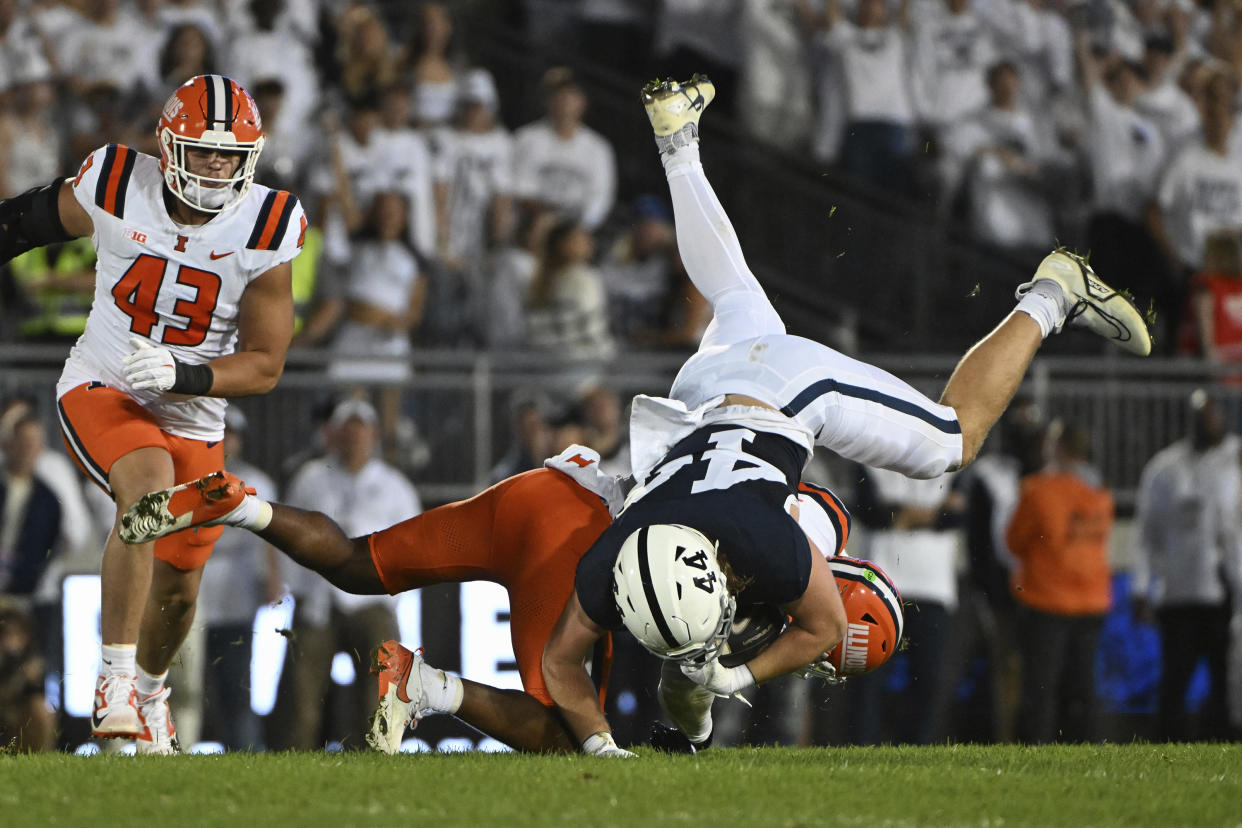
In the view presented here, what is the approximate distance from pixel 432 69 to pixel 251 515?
19.3 ft

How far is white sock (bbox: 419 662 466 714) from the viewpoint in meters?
5.30

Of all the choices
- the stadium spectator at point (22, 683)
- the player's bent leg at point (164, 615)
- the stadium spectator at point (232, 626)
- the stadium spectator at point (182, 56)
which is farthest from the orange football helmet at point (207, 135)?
the stadium spectator at point (182, 56)

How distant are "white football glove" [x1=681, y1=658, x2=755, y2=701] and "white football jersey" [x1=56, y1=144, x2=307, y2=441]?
209cm

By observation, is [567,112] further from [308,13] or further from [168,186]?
[168,186]

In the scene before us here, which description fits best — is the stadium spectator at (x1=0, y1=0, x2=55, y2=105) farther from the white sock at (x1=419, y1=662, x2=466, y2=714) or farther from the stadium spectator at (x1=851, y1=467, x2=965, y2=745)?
the white sock at (x1=419, y1=662, x2=466, y2=714)

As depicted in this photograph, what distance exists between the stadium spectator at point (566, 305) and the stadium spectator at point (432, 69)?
128cm

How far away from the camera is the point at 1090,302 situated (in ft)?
22.1

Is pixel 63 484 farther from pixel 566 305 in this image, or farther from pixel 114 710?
pixel 114 710

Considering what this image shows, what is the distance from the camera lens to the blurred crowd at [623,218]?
8.79 m

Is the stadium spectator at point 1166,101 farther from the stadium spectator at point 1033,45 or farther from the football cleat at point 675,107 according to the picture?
the football cleat at point 675,107

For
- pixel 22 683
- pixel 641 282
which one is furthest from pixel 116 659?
pixel 641 282

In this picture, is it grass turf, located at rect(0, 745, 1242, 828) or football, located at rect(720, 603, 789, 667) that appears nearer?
grass turf, located at rect(0, 745, 1242, 828)

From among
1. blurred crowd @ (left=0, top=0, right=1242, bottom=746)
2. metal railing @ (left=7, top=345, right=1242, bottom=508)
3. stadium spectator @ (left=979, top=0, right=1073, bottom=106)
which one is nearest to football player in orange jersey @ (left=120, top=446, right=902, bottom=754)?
blurred crowd @ (left=0, top=0, right=1242, bottom=746)

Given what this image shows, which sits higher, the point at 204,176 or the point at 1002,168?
the point at 1002,168
